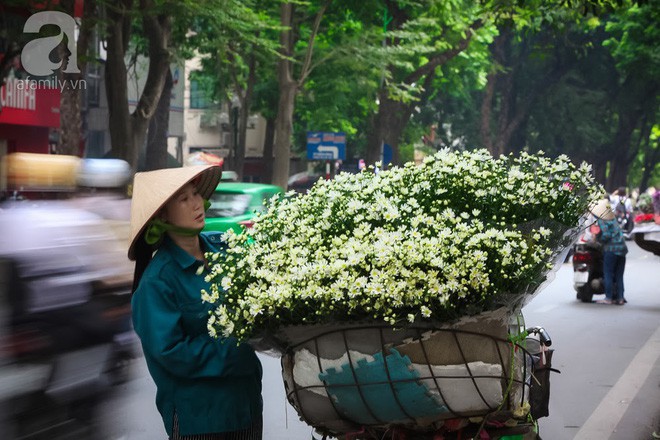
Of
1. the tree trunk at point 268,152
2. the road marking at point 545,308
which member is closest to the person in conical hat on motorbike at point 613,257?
the road marking at point 545,308

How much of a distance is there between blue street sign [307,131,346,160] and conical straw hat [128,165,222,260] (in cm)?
2781

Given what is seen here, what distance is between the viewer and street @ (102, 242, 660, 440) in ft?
22.3

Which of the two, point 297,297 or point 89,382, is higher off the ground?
point 297,297

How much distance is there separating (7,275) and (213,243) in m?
1.69

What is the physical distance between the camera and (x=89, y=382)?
5305 millimetres

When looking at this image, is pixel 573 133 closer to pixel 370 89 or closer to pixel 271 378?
pixel 370 89

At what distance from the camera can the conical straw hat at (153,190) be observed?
10.9 feet

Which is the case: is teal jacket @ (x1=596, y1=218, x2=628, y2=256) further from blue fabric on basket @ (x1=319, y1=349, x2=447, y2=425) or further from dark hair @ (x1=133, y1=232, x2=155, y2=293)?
blue fabric on basket @ (x1=319, y1=349, x2=447, y2=425)

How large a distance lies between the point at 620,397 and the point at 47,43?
1437 centimetres

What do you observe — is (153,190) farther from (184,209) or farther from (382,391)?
(382,391)

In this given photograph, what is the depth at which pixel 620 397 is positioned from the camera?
26.6 ft

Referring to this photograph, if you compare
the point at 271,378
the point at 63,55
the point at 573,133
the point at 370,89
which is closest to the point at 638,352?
the point at 271,378

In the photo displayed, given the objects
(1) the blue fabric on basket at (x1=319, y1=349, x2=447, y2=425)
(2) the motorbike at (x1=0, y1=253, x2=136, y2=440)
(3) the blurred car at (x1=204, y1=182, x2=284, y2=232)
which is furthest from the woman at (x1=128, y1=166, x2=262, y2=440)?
(3) the blurred car at (x1=204, y1=182, x2=284, y2=232)

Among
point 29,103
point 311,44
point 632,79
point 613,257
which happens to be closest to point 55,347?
point 613,257
